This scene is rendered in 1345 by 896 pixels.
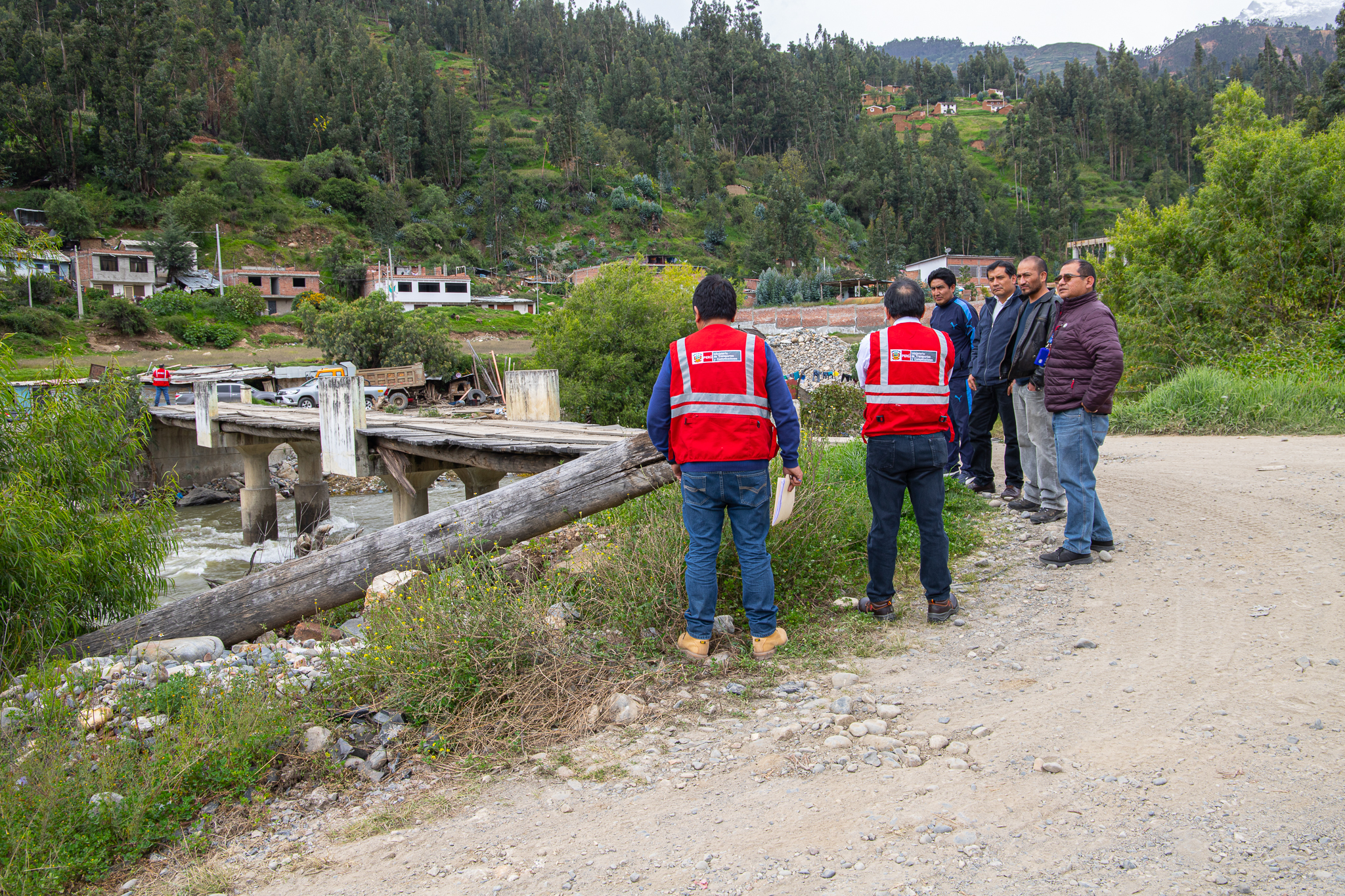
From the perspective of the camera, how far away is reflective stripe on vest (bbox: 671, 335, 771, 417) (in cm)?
407

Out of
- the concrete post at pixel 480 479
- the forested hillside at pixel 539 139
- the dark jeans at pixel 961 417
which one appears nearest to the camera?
the dark jeans at pixel 961 417

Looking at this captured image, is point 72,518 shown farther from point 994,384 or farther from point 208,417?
point 208,417

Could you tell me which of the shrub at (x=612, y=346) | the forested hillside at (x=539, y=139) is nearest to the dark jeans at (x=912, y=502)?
the shrub at (x=612, y=346)

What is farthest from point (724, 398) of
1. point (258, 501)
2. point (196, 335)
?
point (196, 335)

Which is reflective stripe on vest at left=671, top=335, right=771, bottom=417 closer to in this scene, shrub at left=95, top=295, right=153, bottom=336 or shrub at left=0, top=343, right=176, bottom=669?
shrub at left=0, top=343, right=176, bottom=669

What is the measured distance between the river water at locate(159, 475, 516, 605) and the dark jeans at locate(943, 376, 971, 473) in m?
8.72

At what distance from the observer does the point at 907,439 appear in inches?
174

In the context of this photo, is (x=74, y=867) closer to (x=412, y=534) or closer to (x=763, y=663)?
(x=763, y=663)

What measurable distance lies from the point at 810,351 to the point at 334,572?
44988mm

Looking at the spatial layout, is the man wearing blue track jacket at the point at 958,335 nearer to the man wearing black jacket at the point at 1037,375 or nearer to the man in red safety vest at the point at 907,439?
the man wearing black jacket at the point at 1037,375

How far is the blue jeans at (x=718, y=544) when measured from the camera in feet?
13.6

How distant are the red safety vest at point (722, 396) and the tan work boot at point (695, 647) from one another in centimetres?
92

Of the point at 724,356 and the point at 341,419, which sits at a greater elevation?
the point at 724,356

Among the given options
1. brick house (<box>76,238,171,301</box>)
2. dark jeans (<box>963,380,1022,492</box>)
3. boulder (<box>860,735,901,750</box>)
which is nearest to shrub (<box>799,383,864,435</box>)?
dark jeans (<box>963,380,1022,492</box>)
